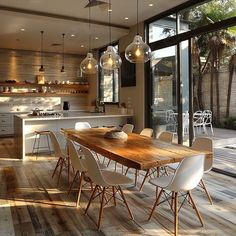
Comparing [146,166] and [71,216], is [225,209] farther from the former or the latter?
[71,216]

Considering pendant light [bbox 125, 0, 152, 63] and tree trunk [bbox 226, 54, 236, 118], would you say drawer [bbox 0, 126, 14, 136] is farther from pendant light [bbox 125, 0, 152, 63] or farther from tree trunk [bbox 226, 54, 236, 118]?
tree trunk [bbox 226, 54, 236, 118]

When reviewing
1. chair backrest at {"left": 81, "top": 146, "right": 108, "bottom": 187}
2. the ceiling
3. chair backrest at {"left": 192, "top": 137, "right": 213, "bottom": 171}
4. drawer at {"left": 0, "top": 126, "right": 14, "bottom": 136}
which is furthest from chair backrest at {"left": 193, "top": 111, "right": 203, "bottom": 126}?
drawer at {"left": 0, "top": 126, "right": 14, "bottom": 136}

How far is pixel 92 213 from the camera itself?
3.02 metres

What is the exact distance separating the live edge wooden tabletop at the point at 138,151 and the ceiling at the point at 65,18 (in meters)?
2.81

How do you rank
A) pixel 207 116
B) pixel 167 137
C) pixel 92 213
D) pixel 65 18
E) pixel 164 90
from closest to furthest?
pixel 92 213, pixel 167 137, pixel 65 18, pixel 164 90, pixel 207 116

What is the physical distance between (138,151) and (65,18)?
4.11m

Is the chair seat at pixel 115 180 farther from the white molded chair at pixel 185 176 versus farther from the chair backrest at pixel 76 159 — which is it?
the white molded chair at pixel 185 176

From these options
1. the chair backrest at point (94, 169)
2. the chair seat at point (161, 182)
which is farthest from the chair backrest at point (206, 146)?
the chair backrest at point (94, 169)

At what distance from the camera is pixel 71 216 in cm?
294

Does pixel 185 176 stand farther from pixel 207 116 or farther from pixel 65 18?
pixel 65 18

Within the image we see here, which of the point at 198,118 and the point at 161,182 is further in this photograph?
the point at 198,118

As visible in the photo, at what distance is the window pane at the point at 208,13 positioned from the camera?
436 cm

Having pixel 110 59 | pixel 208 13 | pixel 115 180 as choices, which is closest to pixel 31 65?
pixel 110 59

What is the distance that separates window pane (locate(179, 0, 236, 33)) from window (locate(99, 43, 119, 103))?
9.15ft
